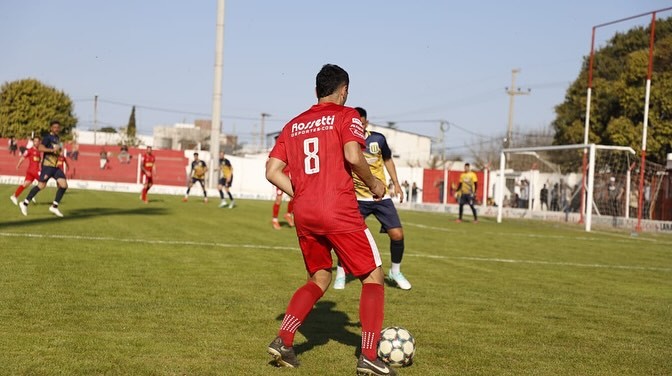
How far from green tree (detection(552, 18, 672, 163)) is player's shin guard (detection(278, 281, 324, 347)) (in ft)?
112

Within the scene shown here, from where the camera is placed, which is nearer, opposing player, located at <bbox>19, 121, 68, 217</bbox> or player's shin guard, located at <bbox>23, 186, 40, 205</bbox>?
opposing player, located at <bbox>19, 121, 68, 217</bbox>

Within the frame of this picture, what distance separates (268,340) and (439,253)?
926 cm

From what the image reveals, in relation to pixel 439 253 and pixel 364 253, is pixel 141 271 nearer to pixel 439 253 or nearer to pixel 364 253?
pixel 364 253

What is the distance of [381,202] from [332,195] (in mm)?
4655

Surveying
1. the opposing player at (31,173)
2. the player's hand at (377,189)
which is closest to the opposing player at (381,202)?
the player's hand at (377,189)

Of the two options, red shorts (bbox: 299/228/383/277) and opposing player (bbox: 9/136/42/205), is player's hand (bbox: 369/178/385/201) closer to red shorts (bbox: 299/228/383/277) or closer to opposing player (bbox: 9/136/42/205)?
red shorts (bbox: 299/228/383/277)

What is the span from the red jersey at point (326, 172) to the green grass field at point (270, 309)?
39.2 inches

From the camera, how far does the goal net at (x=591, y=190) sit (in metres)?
30.2

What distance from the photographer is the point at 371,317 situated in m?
5.44

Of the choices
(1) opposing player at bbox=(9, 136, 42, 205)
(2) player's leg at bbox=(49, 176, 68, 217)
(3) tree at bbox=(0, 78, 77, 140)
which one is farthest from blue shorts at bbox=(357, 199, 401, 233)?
(3) tree at bbox=(0, 78, 77, 140)

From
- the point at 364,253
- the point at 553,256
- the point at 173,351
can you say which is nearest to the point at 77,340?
the point at 173,351

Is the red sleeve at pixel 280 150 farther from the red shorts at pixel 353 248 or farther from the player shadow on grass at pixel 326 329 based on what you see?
the player shadow on grass at pixel 326 329

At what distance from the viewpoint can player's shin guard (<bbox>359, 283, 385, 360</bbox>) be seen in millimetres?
5340

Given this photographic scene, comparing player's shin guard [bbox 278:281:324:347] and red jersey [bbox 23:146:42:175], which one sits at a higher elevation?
red jersey [bbox 23:146:42:175]
